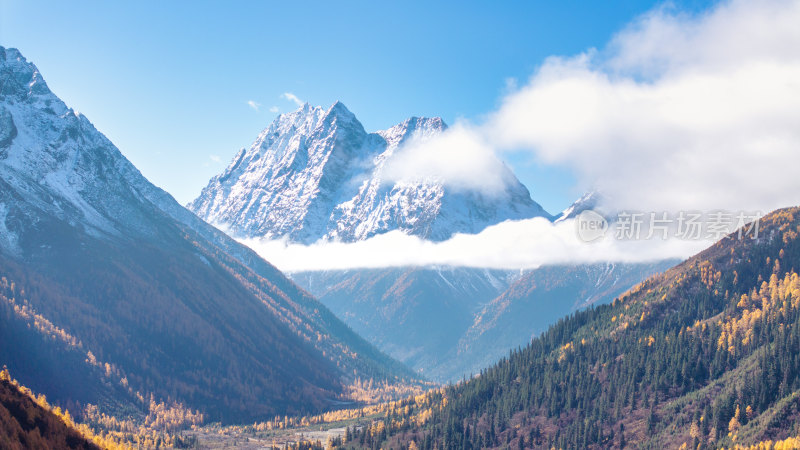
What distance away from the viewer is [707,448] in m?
196

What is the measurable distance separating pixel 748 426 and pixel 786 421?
34.7 ft

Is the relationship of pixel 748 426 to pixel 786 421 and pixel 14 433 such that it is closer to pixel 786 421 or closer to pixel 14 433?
pixel 786 421

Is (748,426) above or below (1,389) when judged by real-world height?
above

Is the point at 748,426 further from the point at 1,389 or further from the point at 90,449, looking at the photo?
the point at 1,389

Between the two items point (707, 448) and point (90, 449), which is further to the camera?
point (707, 448)

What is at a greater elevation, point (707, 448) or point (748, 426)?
point (748, 426)

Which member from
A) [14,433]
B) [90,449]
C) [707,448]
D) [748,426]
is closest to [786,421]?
[748,426]

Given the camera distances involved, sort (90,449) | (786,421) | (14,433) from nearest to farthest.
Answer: (14,433) → (90,449) → (786,421)

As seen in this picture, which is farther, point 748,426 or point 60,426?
point 748,426

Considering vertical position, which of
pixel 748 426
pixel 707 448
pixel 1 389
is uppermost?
pixel 748 426

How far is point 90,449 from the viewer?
137 metres

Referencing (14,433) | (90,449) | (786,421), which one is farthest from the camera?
(786,421)

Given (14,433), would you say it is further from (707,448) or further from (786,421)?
(786,421)

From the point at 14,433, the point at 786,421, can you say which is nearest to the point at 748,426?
the point at 786,421
